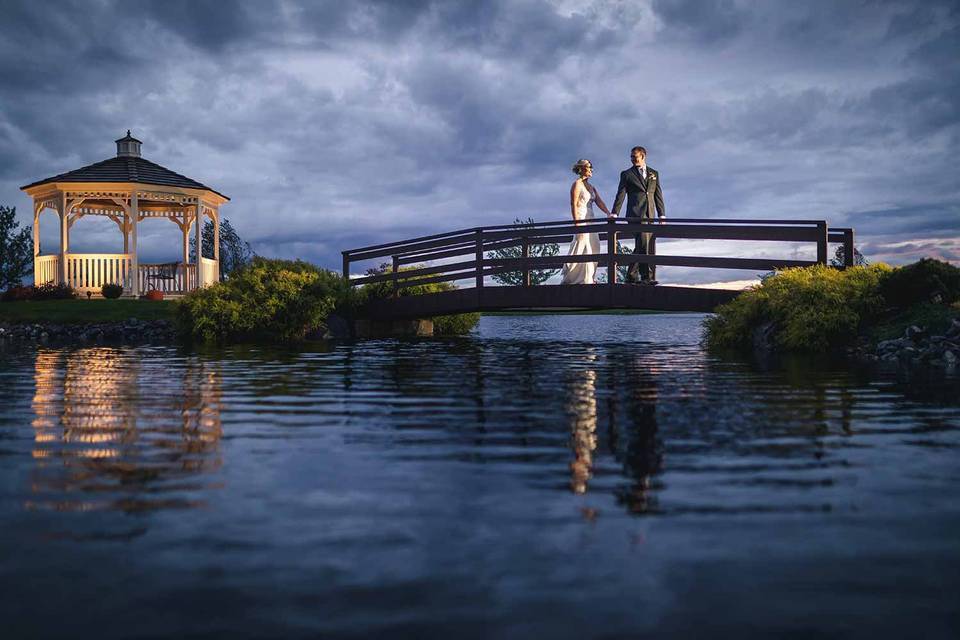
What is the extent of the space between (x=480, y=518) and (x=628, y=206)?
14570mm

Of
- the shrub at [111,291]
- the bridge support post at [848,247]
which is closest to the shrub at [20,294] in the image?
the shrub at [111,291]

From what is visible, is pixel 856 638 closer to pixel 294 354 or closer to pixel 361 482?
pixel 361 482

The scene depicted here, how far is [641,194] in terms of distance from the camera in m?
16.7

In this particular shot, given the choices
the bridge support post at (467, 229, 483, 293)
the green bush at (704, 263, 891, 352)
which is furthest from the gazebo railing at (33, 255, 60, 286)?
the green bush at (704, 263, 891, 352)

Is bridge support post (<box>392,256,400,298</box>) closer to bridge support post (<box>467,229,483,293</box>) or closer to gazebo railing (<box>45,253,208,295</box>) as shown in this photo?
bridge support post (<box>467,229,483,293</box>)

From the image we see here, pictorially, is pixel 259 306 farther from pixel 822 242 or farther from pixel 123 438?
pixel 123 438

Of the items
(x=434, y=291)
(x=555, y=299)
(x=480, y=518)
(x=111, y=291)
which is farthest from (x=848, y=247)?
(x=111, y=291)

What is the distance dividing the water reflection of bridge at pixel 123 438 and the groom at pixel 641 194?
10.2 m

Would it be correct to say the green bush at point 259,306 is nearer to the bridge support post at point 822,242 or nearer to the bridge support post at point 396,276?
the bridge support post at point 396,276

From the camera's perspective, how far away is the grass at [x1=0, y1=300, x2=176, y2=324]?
886 inches

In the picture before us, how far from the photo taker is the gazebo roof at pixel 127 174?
2798cm

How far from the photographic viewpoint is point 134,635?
2.04 meters

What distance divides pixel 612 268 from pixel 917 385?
30.0ft

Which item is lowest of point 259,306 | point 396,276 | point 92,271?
point 259,306
